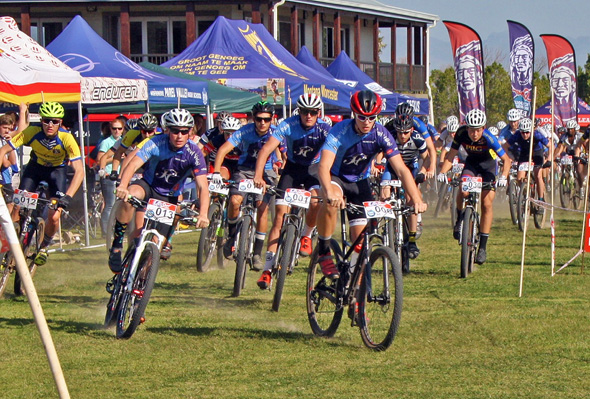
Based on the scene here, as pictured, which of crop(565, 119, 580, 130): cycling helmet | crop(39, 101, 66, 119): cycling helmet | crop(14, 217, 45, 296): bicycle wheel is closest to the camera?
crop(14, 217, 45, 296): bicycle wheel

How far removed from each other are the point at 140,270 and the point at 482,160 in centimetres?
593

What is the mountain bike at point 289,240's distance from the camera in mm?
9453

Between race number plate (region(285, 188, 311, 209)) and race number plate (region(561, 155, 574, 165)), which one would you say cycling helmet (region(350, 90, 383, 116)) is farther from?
race number plate (region(561, 155, 574, 165))

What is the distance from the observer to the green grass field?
6.76 m

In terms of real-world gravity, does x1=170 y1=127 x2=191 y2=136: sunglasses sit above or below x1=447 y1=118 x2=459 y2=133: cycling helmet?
below

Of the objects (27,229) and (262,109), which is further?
(262,109)

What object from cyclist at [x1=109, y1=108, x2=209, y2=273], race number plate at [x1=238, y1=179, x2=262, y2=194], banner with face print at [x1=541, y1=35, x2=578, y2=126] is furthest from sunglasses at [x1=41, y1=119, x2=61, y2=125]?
banner with face print at [x1=541, y1=35, x2=578, y2=126]

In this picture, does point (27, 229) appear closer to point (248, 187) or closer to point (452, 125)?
point (248, 187)

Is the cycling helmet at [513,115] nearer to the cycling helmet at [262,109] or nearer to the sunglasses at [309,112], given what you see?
the cycling helmet at [262,109]

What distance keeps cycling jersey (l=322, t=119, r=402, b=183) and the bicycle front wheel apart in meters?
1.20

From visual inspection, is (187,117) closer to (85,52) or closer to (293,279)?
(293,279)

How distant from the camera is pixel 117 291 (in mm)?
8742

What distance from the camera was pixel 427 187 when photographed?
25.5m

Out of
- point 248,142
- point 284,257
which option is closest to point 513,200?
point 248,142
